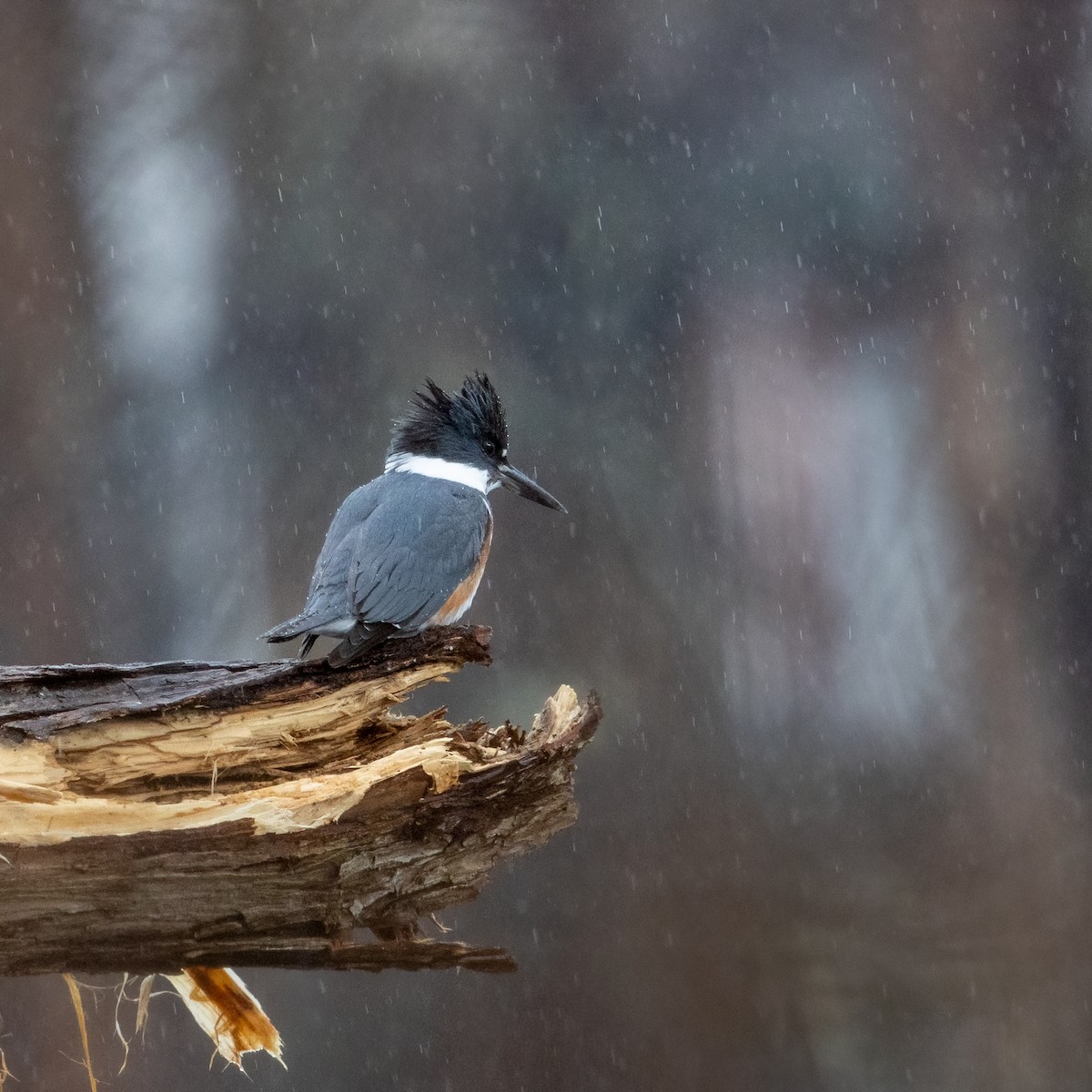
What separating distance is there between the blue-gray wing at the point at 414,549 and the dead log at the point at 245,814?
3.0 inches

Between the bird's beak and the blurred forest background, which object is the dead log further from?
the blurred forest background

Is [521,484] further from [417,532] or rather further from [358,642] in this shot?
[358,642]

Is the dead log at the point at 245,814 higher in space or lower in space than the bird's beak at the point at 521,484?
lower

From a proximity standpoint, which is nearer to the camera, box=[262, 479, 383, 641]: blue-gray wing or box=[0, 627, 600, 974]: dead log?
box=[0, 627, 600, 974]: dead log

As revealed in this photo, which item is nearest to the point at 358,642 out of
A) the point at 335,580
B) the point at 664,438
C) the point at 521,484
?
the point at 335,580

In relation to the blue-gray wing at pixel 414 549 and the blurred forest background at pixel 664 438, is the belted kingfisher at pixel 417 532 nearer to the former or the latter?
the blue-gray wing at pixel 414 549

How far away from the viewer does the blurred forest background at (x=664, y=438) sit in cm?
244

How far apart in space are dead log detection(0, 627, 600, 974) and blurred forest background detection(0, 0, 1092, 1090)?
3.95ft

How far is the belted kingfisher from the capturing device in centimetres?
128

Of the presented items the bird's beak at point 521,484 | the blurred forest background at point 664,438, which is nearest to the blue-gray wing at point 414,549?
the bird's beak at point 521,484

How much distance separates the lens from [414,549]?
140 centimetres

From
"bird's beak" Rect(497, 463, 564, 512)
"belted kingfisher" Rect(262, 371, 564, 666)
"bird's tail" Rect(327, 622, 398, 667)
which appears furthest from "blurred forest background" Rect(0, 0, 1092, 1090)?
"bird's tail" Rect(327, 622, 398, 667)

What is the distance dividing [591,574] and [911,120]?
4.15ft

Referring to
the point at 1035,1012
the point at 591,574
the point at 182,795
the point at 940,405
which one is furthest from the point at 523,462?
the point at 1035,1012
